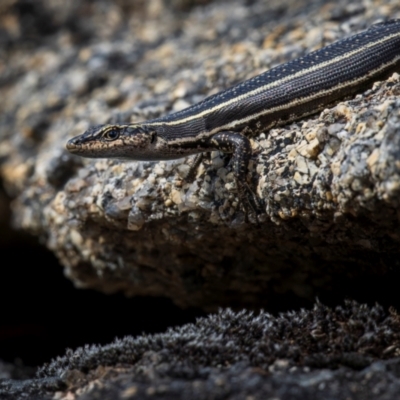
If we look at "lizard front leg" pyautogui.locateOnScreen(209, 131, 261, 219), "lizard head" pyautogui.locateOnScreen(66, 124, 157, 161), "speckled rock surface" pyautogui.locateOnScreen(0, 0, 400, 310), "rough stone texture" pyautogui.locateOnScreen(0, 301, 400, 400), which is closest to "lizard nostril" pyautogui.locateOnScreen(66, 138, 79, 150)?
"lizard head" pyautogui.locateOnScreen(66, 124, 157, 161)

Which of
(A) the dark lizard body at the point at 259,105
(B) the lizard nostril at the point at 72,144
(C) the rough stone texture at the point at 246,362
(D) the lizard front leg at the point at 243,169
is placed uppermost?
(B) the lizard nostril at the point at 72,144

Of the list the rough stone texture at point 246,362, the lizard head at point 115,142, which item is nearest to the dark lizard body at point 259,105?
the lizard head at point 115,142

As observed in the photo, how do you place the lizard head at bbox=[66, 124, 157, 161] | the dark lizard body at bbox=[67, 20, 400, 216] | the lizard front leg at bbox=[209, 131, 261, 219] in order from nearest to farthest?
the lizard front leg at bbox=[209, 131, 261, 219], the dark lizard body at bbox=[67, 20, 400, 216], the lizard head at bbox=[66, 124, 157, 161]

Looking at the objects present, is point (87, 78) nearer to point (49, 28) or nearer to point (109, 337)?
point (49, 28)

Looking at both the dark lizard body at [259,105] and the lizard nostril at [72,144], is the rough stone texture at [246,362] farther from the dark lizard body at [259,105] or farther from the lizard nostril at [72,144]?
the lizard nostril at [72,144]

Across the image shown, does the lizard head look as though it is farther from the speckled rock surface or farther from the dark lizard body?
the speckled rock surface

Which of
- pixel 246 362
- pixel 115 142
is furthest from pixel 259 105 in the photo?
pixel 246 362

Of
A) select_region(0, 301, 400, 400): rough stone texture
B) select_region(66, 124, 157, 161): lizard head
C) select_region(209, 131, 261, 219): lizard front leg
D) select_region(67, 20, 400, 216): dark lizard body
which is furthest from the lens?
select_region(66, 124, 157, 161): lizard head

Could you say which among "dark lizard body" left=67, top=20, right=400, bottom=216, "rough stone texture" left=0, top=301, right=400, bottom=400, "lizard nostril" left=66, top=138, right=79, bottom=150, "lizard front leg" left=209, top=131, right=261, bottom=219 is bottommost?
"rough stone texture" left=0, top=301, right=400, bottom=400

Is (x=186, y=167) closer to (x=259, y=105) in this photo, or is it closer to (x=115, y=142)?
(x=115, y=142)
